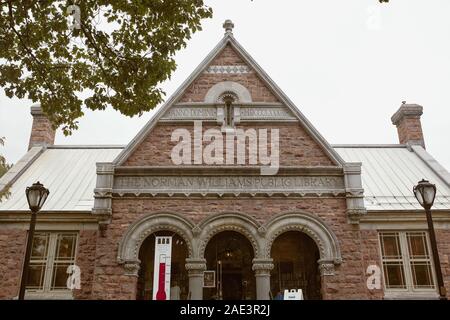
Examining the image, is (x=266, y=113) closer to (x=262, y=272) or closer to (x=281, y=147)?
(x=281, y=147)

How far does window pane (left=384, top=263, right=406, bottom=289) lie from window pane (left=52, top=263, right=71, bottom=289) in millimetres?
11408

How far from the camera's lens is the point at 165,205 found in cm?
1406

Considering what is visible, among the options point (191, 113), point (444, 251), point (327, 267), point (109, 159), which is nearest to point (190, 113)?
point (191, 113)

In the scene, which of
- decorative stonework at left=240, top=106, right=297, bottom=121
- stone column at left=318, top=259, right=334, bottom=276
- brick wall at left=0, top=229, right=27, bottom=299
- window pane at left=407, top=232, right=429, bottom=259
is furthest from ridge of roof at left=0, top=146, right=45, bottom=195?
window pane at left=407, top=232, right=429, bottom=259

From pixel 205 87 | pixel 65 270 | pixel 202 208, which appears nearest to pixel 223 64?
pixel 205 87

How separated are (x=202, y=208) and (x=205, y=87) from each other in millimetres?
4731

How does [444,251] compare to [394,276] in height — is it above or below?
above

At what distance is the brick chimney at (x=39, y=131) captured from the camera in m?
20.8

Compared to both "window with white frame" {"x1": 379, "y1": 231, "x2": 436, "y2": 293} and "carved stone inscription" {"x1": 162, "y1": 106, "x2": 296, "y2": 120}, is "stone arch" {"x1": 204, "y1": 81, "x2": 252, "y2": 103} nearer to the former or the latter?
"carved stone inscription" {"x1": 162, "y1": 106, "x2": 296, "y2": 120}

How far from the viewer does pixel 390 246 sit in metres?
15.1

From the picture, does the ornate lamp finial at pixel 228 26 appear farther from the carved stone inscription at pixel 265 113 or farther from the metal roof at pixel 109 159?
the metal roof at pixel 109 159

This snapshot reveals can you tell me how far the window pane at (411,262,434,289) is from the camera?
14.7 meters

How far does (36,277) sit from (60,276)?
2.79ft
